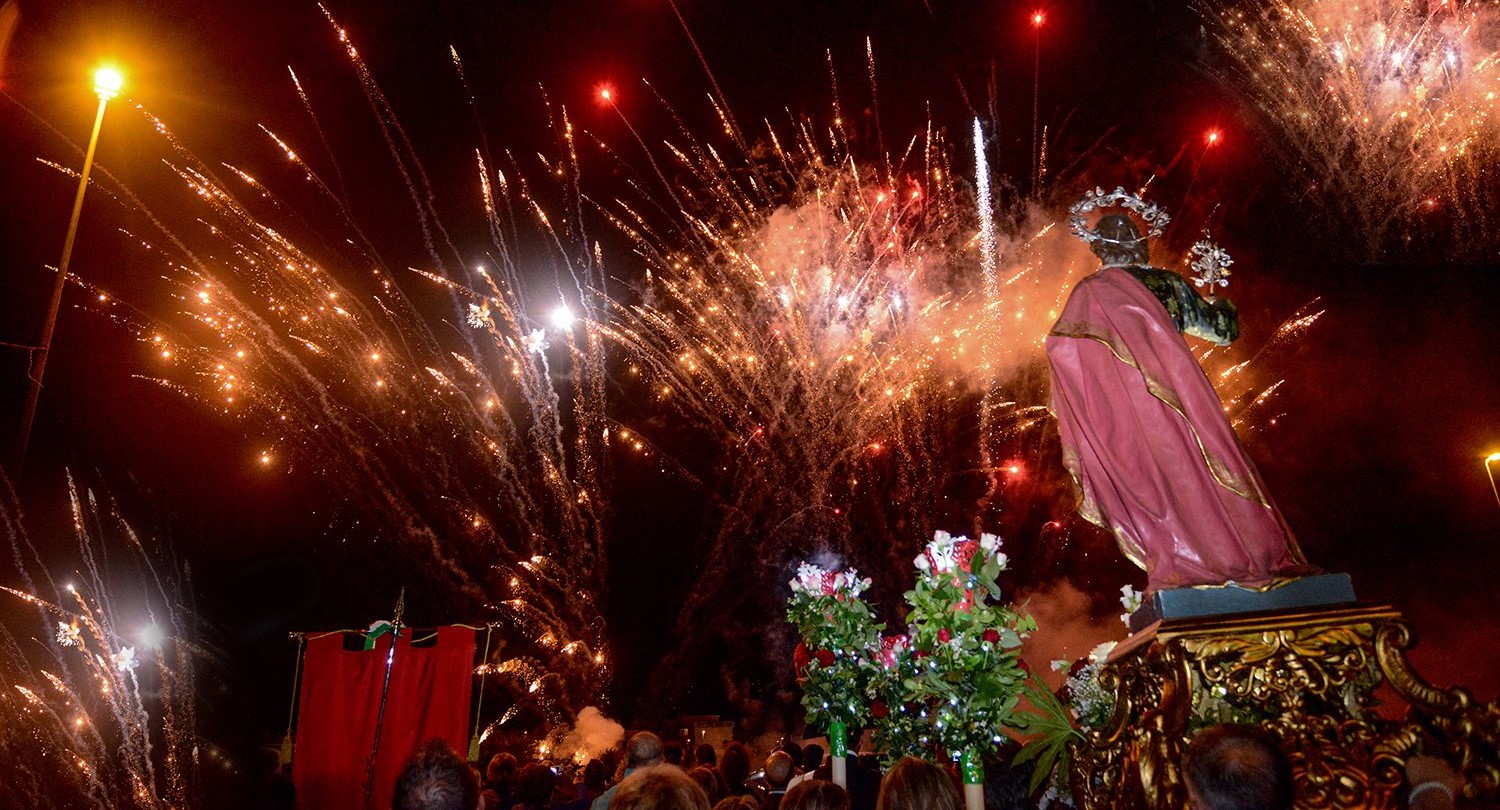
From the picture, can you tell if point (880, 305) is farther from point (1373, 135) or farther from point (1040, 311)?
point (1373, 135)

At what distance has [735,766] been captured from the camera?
875cm

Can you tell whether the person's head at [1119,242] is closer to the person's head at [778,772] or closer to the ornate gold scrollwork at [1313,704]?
the ornate gold scrollwork at [1313,704]

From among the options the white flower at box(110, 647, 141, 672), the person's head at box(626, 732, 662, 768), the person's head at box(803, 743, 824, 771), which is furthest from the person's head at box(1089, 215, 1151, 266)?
the white flower at box(110, 647, 141, 672)

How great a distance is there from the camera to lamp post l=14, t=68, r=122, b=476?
11.1 meters

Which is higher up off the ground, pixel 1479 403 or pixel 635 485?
pixel 635 485

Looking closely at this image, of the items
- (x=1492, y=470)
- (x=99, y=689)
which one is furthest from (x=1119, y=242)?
(x=99, y=689)

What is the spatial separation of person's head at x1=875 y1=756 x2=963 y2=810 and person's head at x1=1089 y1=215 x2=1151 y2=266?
2734mm

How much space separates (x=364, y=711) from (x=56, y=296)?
6.88 meters

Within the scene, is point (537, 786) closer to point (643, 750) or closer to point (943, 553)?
point (643, 750)

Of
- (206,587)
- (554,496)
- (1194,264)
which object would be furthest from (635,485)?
(1194,264)

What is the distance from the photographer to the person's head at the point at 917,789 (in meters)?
4.06

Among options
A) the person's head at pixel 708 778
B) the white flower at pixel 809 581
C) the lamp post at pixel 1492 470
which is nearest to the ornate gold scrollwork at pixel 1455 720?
the white flower at pixel 809 581

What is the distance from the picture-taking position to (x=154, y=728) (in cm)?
2144

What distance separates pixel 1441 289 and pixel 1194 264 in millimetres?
14458
